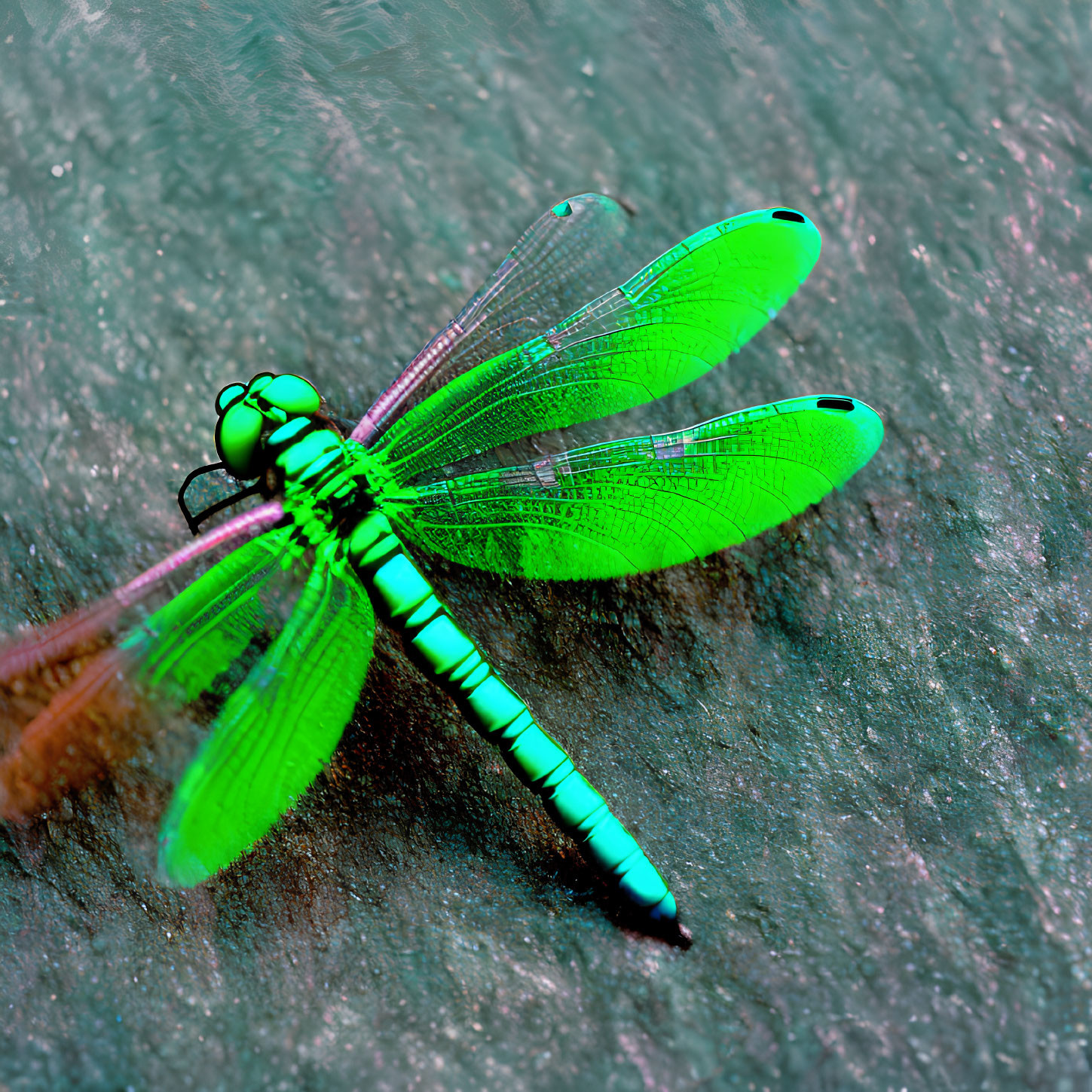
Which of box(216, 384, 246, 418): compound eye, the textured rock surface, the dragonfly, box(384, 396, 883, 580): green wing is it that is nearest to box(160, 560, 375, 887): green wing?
the dragonfly

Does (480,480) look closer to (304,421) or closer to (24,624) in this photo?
(304,421)

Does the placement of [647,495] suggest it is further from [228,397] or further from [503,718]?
[228,397]

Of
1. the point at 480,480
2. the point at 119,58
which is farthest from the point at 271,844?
the point at 119,58

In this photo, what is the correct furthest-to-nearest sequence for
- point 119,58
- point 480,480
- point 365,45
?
point 365,45, point 119,58, point 480,480

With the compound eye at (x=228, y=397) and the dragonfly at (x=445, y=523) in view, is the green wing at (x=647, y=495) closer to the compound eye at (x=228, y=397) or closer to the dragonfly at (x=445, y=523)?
the dragonfly at (x=445, y=523)

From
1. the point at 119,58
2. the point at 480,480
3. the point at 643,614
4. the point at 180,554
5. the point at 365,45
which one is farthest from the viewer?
the point at 365,45

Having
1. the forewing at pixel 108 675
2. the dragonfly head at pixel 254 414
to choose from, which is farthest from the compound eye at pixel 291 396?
the forewing at pixel 108 675

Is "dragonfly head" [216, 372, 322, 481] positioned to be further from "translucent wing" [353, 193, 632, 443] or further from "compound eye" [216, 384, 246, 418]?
"translucent wing" [353, 193, 632, 443]

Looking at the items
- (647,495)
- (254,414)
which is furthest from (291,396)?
(647,495)
